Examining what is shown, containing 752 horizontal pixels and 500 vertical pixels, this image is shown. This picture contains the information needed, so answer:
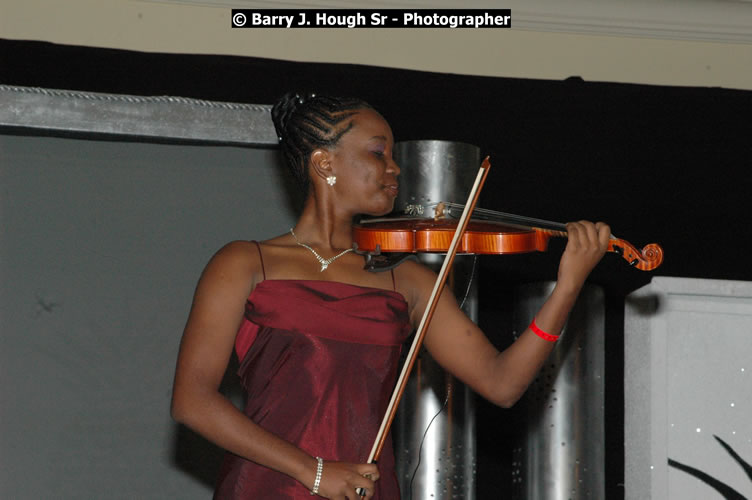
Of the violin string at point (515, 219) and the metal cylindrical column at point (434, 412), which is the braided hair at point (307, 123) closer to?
the violin string at point (515, 219)

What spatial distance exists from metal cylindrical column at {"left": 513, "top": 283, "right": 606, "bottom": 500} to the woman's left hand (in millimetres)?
948

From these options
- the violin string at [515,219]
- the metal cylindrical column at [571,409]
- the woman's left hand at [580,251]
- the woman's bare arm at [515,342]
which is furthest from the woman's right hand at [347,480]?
the metal cylindrical column at [571,409]

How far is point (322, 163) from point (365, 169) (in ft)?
0.30

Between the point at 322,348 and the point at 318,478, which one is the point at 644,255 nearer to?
the point at 322,348

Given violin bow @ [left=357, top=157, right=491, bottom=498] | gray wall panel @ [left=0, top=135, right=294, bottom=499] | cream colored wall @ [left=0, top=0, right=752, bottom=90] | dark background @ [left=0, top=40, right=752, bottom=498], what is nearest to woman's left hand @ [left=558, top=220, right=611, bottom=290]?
violin bow @ [left=357, top=157, right=491, bottom=498]

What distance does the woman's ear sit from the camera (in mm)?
2098

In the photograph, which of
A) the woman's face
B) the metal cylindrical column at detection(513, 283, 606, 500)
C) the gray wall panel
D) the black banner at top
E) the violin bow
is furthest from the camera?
the black banner at top

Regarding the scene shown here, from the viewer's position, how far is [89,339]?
311 centimetres

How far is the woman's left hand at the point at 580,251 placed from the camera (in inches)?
75.4

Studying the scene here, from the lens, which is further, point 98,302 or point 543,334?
point 98,302

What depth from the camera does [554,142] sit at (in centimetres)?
335

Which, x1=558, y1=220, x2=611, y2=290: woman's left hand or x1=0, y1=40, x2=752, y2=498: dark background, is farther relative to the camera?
x1=0, y1=40, x2=752, y2=498: dark background

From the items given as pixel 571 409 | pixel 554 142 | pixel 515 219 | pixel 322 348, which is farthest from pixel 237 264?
pixel 554 142

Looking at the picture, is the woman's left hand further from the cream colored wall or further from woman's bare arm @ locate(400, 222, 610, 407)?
the cream colored wall
